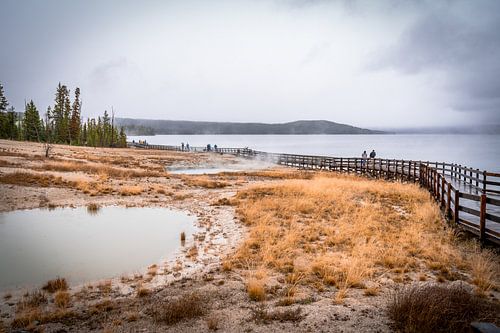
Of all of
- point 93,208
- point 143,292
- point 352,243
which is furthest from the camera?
point 93,208

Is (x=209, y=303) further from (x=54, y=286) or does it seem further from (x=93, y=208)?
(x=93, y=208)

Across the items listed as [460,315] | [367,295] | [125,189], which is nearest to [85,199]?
[125,189]

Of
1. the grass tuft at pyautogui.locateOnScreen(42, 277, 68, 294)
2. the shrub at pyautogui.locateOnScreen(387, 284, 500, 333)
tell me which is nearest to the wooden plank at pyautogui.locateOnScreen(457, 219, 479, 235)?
the shrub at pyautogui.locateOnScreen(387, 284, 500, 333)

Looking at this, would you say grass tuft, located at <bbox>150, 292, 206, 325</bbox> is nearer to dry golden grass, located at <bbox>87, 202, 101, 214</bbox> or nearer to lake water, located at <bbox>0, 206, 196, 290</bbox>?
lake water, located at <bbox>0, 206, 196, 290</bbox>

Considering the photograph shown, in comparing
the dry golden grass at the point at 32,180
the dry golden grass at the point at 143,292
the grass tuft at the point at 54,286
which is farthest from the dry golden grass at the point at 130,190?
the dry golden grass at the point at 143,292

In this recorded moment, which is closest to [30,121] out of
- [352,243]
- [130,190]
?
[130,190]

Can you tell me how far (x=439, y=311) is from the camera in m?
5.10

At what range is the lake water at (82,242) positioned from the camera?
8.39m

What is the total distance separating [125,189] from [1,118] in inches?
2653

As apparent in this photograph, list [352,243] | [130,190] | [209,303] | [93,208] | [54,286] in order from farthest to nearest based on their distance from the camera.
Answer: [130,190]
[93,208]
[352,243]
[54,286]
[209,303]

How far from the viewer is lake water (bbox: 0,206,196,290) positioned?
8.39 metres

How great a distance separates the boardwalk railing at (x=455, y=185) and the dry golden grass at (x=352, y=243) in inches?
27.0

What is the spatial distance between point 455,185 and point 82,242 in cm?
2551

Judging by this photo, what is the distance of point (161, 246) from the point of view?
425 inches
